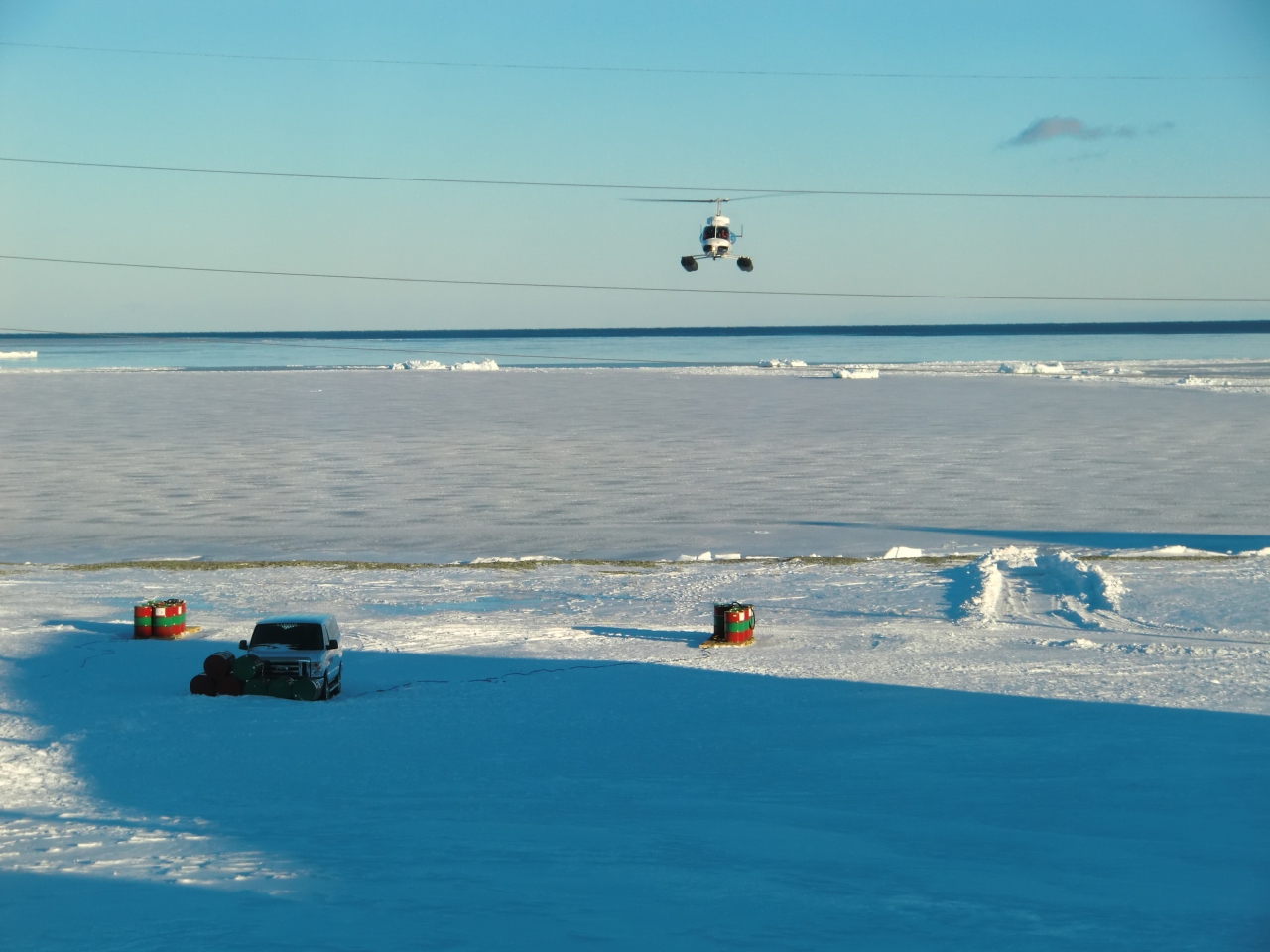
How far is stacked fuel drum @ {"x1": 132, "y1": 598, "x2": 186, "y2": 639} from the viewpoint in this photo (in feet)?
45.8

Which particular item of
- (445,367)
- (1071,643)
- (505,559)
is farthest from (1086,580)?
(445,367)

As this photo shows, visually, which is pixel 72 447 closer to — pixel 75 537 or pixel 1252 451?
pixel 75 537

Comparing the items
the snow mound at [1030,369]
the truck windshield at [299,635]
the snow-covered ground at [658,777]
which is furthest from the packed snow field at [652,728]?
the snow mound at [1030,369]

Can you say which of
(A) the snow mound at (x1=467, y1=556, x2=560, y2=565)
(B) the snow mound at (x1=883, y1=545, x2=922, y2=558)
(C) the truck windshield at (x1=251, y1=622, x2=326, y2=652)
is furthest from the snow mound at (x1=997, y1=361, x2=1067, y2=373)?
(C) the truck windshield at (x1=251, y1=622, x2=326, y2=652)

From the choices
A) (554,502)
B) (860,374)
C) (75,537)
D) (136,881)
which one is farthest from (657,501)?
(860,374)

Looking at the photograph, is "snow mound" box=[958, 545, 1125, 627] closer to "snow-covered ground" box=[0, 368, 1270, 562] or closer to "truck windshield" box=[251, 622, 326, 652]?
"snow-covered ground" box=[0, 368, 1270, 562]

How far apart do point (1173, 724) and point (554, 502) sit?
16.6 meters

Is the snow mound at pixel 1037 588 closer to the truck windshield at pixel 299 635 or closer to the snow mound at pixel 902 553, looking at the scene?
the snow mound at pixel 902 553

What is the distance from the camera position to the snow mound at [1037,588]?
1534 cm

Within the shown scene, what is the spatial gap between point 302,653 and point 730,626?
4.45 metres

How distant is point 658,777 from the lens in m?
9.77

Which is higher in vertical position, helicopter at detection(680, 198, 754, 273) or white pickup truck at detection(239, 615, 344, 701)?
helicopter at detection(680, 198, 754, 273)

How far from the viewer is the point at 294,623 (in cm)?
1213

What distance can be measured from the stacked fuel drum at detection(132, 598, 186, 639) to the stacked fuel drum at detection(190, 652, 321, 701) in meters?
2.09
